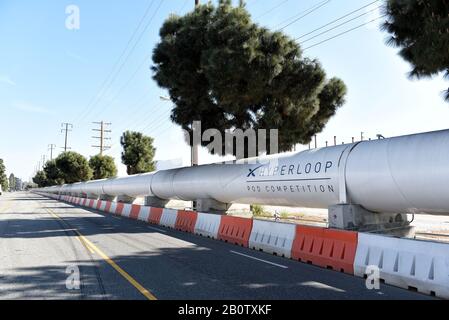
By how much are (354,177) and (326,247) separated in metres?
2.43

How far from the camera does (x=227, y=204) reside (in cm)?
1925

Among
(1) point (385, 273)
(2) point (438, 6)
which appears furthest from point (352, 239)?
(2) point (438, 6)

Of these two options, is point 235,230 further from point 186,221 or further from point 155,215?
point 155,215

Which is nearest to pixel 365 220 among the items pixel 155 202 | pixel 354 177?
pixel 354 177

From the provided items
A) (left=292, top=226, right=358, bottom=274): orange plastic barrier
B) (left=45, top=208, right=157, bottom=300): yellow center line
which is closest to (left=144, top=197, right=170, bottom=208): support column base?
(left=45, top=208, right=157, bottom=300): yellow center line

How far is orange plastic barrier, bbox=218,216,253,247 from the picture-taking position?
12633 millimetres

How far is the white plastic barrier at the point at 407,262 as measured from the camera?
681cm

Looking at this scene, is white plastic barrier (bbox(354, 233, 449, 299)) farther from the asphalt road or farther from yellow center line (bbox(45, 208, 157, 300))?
yellow center line (bbox(45, 208, 157, 300))

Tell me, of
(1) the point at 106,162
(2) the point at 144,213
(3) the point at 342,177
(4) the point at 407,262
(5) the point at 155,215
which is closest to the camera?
(4) the point at 407,262

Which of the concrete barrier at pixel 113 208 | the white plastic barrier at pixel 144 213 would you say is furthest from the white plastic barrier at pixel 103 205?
the white plastic barrier at pixel 144 213

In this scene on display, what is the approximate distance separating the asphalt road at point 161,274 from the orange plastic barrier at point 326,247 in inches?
13.9

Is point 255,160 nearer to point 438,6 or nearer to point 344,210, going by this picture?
point 344,210

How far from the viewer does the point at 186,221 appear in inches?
668

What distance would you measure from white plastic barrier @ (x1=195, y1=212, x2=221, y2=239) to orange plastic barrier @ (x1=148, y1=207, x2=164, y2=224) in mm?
4564
